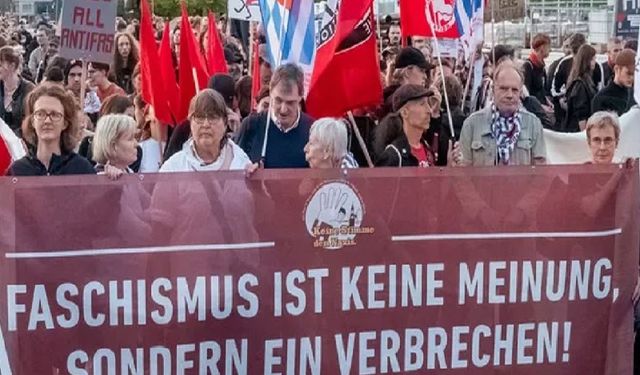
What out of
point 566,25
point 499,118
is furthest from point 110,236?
point 566,25

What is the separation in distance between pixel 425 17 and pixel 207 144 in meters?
3.90

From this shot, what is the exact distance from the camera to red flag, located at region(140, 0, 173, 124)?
854 cm

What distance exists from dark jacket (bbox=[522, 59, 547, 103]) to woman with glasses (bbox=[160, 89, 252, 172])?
26.5ft

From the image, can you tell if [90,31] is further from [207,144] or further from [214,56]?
[207,144]

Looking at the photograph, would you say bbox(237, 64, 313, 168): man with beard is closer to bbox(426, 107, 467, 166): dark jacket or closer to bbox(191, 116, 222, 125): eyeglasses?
bbox(191, 116, 222, 125): eyeglasses

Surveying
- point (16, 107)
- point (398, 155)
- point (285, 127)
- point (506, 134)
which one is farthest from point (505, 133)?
point (16, 107)

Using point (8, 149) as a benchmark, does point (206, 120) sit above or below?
above

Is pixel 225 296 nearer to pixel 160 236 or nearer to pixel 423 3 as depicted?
pixel 160 236

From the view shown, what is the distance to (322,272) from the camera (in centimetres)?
516

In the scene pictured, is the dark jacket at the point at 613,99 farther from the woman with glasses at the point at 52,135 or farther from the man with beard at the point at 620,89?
the woman with glasses at the point at 52,135

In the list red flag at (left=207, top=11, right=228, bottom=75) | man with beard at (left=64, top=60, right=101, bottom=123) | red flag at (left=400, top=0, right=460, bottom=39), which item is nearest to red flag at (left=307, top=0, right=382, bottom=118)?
red flag at (left=400, top=0, right=460, bottom=39)

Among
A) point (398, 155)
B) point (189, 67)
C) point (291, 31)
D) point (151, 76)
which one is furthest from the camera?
point (189, 67)

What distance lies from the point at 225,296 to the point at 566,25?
27.3 metres

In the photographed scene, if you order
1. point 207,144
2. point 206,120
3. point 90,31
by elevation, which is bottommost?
point 207,144
